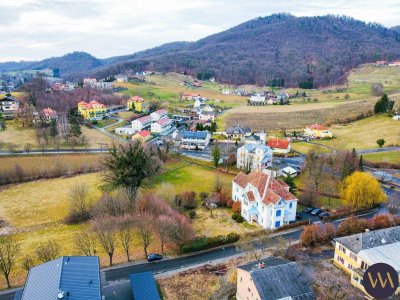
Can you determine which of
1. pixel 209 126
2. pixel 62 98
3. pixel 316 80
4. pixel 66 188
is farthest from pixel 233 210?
pixel 316 80

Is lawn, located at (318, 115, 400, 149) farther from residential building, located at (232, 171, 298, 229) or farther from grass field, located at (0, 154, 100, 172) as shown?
grass field, located at (0, 154, 100, 172)

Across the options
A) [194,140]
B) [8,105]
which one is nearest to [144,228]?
[194,140]

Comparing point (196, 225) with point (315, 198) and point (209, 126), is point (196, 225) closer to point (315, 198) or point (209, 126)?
point (315, 198)

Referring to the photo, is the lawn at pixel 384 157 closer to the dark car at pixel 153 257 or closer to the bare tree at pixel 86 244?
the dark car at pixel 153 257

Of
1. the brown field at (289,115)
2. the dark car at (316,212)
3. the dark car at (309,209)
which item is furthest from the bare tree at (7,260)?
the brown field at (289,115)

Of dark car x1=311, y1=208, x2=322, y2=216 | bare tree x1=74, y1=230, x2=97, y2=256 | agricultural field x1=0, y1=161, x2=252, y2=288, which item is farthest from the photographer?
dark car x1=311, y1=208, x2=322, y2=216

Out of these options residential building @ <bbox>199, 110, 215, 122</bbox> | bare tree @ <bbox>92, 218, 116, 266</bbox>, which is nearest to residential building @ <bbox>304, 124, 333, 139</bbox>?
residential building @ <bbox>199, 110, 215, 122</bbox>
